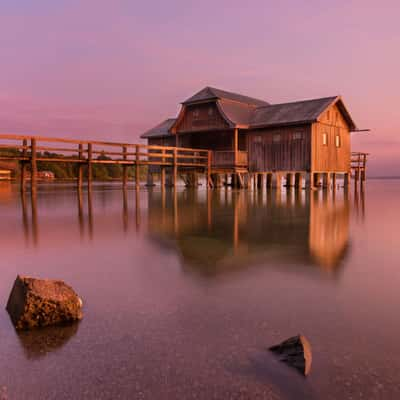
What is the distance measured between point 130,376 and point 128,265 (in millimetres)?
2704

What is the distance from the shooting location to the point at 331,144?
2783 centimetres

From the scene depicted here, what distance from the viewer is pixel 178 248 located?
610cm

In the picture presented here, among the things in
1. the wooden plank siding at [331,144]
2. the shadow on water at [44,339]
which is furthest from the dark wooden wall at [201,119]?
the shadow on water at [44,339]

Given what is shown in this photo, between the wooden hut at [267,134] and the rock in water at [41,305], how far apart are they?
23.6 metres

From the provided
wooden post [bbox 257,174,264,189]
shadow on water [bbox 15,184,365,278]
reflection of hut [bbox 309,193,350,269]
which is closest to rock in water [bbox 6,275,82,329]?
shadow on water [bbox 15,184,365,278]

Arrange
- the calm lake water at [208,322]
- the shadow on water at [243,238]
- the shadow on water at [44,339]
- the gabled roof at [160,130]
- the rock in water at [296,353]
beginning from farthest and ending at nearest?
the gabled roof at [160,130] < the shadow on water at [243,238] < the shadow on water at [44,339] < the rock in water at [296,353] < the calm lake water at [208,322]

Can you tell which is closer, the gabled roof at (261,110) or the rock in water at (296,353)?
the rock in water at (296,353)

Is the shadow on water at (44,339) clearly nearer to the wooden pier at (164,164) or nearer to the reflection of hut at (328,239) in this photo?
the reflection of hut at (328,239)

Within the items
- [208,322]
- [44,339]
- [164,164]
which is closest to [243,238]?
[208,322]

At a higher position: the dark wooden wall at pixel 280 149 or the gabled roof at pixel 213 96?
the gabled roof at pixel 213 96

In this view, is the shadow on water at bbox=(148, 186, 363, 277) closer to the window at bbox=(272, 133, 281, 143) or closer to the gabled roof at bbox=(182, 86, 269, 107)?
the window at bbox=(272, 133, 281, 143)

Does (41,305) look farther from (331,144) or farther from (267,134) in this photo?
(331,144)

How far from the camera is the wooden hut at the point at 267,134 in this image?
25656 mm

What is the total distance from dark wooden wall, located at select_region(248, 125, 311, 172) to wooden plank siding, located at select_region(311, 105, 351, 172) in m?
0.60
